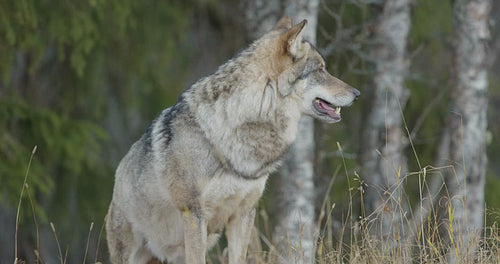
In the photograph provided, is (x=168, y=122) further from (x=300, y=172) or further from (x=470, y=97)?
(x=470, y=97)

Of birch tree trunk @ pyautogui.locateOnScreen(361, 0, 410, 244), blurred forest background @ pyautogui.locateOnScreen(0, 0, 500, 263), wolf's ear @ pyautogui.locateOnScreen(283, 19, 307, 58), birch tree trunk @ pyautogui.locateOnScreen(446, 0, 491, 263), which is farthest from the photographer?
birch tree trunk @ pyautogui.locateOnScreen(361, 0, 410, 244)

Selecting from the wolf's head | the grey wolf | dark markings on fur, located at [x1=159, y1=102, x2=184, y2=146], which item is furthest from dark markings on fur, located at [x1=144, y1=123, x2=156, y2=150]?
the wolf's head

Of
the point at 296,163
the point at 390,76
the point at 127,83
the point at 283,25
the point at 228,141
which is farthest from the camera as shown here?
the point at 127,83

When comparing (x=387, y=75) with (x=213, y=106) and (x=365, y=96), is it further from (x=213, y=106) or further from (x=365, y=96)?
(x=213, y=106)

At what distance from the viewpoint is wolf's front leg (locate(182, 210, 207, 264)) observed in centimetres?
398

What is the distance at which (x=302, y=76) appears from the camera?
421 centimetres

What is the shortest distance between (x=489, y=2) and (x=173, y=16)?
3.96 meters

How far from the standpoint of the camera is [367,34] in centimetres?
737

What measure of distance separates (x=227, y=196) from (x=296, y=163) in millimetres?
2594

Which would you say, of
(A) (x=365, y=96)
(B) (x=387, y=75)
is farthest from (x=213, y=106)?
(A) (x=365, y=96)

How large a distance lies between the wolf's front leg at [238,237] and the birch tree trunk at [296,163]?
190cm

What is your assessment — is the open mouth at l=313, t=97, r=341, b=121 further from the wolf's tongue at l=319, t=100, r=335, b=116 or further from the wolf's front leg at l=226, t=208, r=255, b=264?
the wolf's front leg at l=226, t=208, r=255, b=264

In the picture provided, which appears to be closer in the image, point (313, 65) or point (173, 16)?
point (313, 65)

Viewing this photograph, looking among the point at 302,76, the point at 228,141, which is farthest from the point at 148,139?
the point at 302,76
